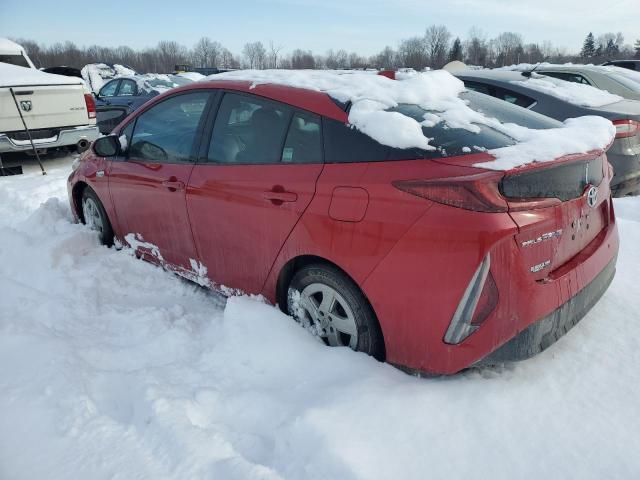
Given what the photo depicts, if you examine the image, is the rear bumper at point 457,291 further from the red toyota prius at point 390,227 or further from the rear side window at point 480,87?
the rear side window at point 480,87

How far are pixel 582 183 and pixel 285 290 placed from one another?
1.65 metres

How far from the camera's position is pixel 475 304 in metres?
2.01

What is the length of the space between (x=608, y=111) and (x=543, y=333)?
4085 mm

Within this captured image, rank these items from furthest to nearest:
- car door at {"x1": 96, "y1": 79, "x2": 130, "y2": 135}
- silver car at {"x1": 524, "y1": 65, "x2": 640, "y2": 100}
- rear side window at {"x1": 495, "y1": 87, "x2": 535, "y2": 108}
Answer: car door at {"x1": 96, "y1": 79, "x2": 130, "y2": 135}, silver car at {"x1": 524, "y1": 65, "x2": 640, "y2": 100}, rear side window at {"x1": 495, "y1": 87, "x2": 535, "y2": 108}

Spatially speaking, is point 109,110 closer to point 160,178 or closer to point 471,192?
point 160,178

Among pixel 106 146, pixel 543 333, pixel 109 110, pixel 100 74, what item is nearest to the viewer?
pixel 543 333

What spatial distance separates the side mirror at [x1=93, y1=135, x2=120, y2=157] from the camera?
3801 mm

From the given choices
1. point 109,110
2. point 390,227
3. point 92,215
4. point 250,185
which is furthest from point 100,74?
point 390,227

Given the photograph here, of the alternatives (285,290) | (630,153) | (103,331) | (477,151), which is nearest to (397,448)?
(285,290)

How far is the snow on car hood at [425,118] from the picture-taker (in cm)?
220

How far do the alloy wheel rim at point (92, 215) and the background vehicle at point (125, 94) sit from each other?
23.5 ft

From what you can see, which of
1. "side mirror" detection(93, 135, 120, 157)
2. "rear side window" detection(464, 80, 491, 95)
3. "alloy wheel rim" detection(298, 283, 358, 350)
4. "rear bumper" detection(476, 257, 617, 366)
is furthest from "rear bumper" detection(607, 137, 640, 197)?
"side mirror" detection(93, 135, 120, 157)

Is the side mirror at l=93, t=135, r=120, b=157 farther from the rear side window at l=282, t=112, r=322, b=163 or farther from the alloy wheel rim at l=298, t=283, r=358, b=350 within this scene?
the alloy wheel rim at l=298, t=283, r=358, b=350

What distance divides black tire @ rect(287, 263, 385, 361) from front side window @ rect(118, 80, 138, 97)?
1159 cm
